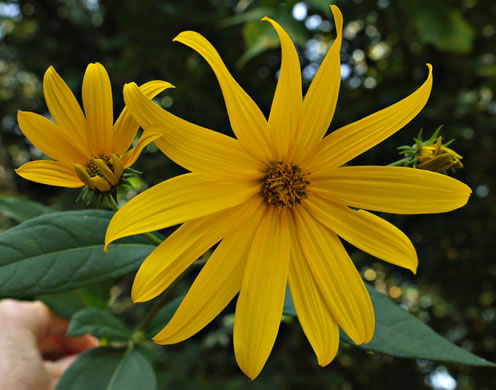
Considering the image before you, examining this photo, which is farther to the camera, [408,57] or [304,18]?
[408,57]

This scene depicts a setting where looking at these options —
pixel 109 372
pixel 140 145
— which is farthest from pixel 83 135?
pixel 109 372

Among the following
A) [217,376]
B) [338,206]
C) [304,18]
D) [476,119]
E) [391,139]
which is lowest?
[217,376]

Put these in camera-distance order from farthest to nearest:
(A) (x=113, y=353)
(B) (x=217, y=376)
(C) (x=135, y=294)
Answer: (B) (x=217, y=376)
(A) (x=113, y=353)
(C) (x=135, y=294)

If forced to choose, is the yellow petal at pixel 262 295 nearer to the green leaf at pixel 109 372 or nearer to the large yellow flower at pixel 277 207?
the large yellow flower at pixel 277 207

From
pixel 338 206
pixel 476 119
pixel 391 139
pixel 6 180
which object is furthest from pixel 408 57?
pixel 6 180

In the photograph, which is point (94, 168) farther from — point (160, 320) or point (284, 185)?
point (160, 320)

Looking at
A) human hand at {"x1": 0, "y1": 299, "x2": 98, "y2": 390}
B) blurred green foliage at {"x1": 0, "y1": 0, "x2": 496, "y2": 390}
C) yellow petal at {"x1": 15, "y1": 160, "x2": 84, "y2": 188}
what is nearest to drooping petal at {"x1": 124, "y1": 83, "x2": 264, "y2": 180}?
yellow petal at {"x1": 15, "y1": 160, "x2": 84, "y2": 188}

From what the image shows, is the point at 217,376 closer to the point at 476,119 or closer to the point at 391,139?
the point at 391,139
